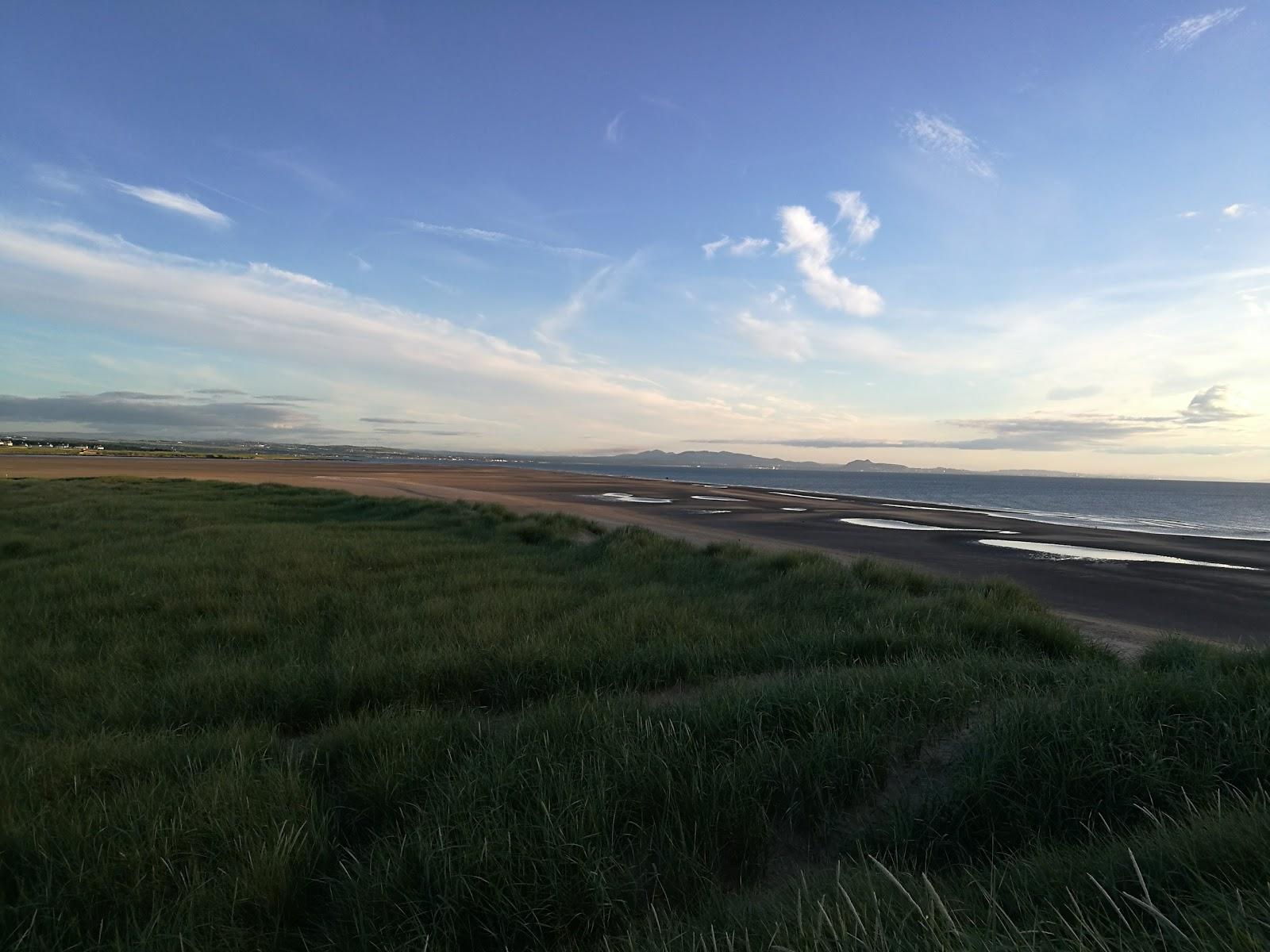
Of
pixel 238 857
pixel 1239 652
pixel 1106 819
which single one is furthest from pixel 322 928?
pixel 1239 652

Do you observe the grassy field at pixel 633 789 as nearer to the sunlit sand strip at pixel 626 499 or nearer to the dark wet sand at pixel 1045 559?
the dark wet sand at pixel 1045 559

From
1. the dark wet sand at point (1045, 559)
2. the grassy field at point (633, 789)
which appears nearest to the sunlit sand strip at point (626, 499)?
the dark wet sand at point (1045, 559)

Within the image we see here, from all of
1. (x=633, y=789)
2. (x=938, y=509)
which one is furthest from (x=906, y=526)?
(x=633, y=789)

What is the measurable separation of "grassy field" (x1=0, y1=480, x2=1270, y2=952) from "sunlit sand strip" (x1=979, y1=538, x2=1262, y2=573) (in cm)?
1571

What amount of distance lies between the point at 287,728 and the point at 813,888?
420 cm

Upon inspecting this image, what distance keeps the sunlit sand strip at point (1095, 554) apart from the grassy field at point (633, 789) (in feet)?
51.5

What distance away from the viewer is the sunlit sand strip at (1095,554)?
18.2m

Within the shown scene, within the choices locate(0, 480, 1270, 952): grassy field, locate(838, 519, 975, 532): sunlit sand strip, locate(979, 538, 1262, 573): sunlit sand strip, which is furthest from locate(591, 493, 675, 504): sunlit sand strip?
locate(0, 480, 1270, 952): grassy field

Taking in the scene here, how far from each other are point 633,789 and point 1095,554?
22.4 metres

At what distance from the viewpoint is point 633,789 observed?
332 centimetres

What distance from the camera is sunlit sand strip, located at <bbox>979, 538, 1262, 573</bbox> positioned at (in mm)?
18234

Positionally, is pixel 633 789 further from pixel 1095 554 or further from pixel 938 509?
pixel 938 509

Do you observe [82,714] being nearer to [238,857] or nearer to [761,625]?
[238,857]

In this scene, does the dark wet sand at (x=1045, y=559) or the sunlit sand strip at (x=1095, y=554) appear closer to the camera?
the dark wet sand at (x=1045, y=559)
